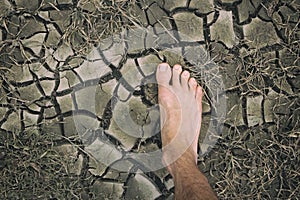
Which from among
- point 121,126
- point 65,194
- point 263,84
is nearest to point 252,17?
point 263,84

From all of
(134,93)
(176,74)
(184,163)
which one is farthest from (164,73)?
(184,163)

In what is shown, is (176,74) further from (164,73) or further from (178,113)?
(178,113)

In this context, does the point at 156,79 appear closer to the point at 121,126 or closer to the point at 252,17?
the point at 121,126

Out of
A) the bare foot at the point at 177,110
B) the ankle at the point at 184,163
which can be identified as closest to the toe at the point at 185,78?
the bare foot at the point at 177,110

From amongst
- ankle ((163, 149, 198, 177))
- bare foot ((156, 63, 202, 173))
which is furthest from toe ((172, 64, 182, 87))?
ankle ((163, 149, 198, 177))

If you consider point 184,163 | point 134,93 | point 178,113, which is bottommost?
point 184,163

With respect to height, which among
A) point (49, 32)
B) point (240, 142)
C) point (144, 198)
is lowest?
point (144, 198)
